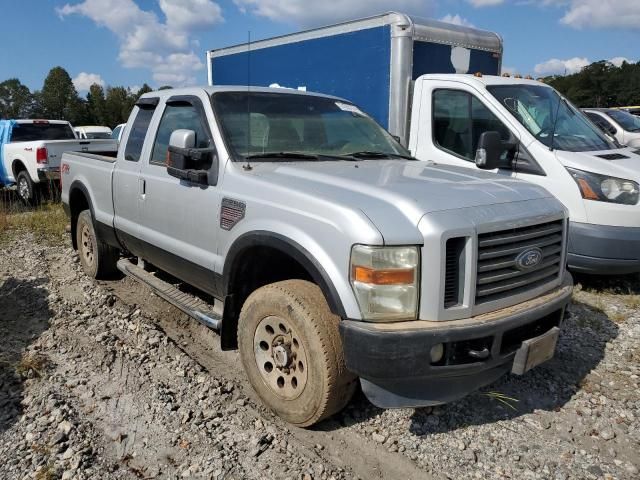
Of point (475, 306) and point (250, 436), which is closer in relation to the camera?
point (475, 306)

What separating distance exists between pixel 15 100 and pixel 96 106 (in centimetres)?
1726

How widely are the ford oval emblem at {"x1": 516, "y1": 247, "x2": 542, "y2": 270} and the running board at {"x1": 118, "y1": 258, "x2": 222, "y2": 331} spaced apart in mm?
1906

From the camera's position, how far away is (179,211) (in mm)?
3855

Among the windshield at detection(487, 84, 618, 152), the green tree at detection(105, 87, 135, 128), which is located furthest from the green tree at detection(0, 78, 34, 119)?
the windshield at detection(487, 84, 618, 152)

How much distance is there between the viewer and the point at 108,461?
2785 millimetres

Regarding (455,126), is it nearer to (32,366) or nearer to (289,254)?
(289,254)

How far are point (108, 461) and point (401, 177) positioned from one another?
89.3 inches

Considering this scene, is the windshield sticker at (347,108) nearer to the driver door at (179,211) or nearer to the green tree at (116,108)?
the driver door at (179,211)

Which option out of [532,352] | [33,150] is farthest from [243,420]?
[33,150]

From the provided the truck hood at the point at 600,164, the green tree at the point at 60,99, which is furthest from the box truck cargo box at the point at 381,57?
the green tree at the point at 60,99

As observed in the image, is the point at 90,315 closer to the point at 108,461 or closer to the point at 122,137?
the point at 122,137

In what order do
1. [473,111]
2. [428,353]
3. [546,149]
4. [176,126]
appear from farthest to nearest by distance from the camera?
[473,111], [546,149], [176,126], [428,353]

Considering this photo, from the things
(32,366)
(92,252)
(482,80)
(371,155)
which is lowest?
(32,366)

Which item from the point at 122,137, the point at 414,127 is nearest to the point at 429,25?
the point at 414,127
